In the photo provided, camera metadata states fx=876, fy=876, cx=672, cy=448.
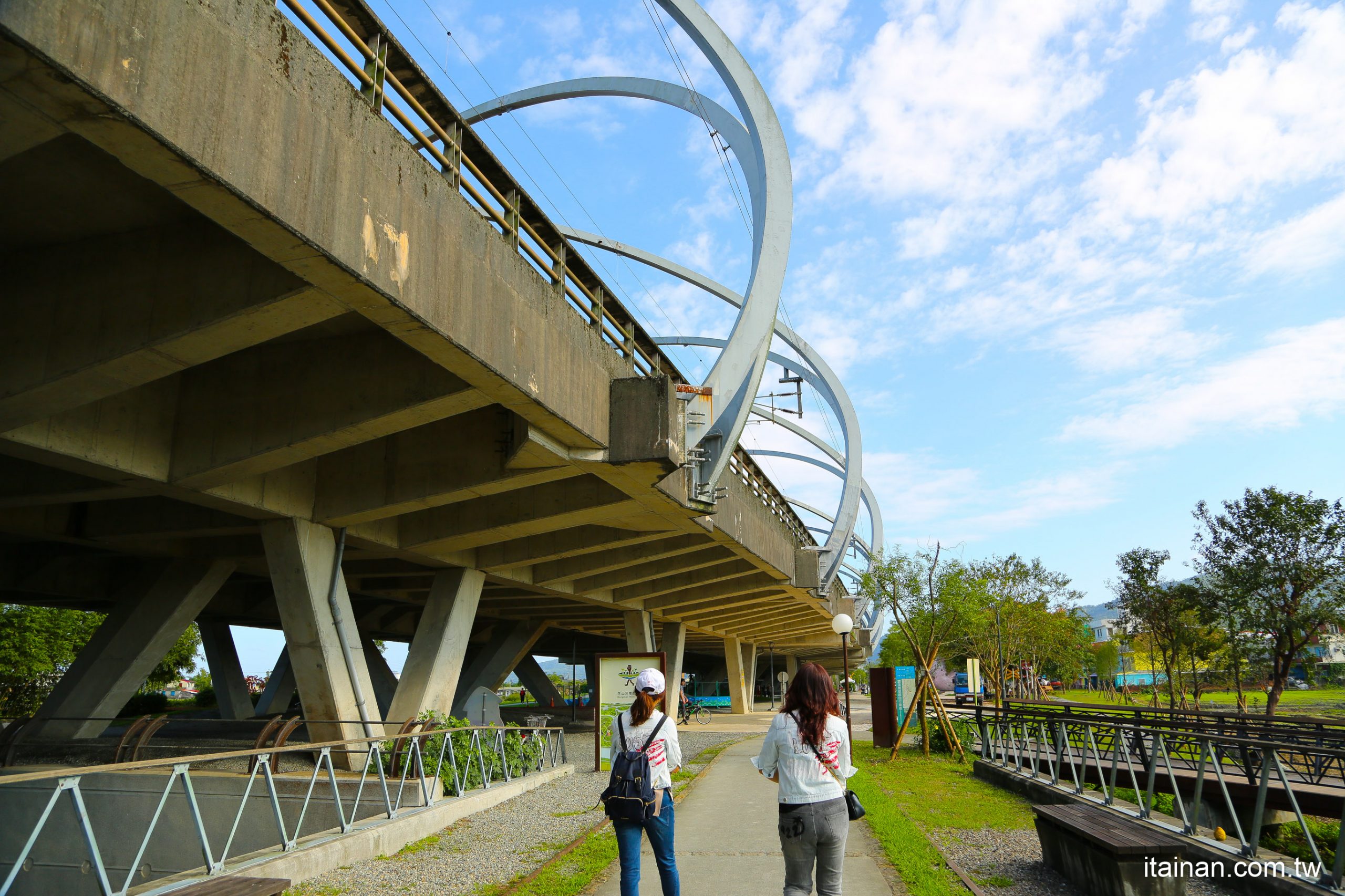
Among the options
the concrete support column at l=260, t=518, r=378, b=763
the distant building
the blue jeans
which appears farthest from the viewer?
the distant building

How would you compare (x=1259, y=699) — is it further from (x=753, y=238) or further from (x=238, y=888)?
(x=238, y=888)

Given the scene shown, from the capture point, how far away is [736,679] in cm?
4622

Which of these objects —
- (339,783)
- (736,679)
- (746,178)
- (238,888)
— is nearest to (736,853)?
(238,888)

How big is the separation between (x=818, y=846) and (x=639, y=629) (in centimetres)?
2402

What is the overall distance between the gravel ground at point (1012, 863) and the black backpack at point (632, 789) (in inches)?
135

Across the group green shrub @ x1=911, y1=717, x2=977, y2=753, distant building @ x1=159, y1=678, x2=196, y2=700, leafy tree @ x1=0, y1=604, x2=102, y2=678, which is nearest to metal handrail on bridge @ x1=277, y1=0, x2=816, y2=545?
green shrub @ x1=911, y1=717, x2=977, y2=753

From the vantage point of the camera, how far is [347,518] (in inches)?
482

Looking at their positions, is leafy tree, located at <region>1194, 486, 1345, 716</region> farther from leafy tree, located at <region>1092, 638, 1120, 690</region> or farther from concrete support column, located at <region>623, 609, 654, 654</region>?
leafy tree, located at <region>1092, 638, 1120, 690</region>

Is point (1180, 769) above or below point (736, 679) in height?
below

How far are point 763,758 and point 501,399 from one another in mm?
5437

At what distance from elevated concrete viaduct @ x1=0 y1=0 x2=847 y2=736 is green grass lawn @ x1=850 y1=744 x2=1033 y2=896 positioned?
202 inches

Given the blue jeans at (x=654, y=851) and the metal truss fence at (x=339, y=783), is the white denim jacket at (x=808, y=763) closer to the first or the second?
the blue jeans at (x=654, y=851)

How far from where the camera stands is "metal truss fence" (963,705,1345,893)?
7047 mm

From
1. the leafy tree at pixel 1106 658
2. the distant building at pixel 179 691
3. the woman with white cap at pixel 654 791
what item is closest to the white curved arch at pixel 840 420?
the woman with white cap at pixel 654 791
